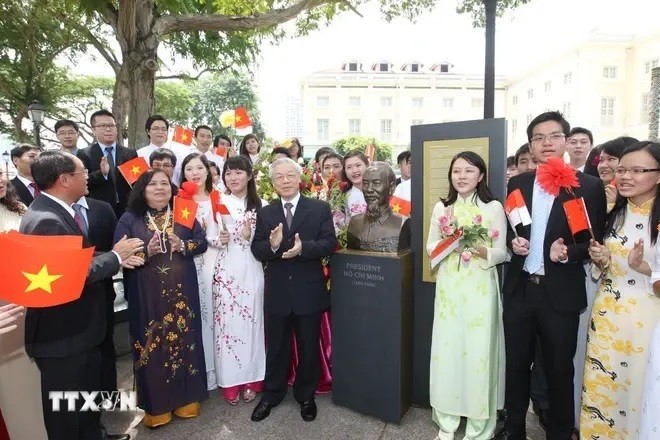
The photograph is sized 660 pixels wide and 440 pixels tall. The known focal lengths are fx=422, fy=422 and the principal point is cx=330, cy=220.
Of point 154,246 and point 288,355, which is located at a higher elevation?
point 154,246

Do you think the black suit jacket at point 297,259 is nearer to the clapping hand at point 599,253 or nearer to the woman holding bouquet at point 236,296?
the woman holding bouquet at point 236,296

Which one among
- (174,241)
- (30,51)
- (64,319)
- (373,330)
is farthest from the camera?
(30,51)

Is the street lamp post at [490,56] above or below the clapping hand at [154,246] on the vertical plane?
above

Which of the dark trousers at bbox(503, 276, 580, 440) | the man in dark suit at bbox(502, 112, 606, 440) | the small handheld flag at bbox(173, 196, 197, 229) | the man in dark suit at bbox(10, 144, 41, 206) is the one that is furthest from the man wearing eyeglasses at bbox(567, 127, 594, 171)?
the man in dark suit at bbox(10, 144, 41, 206)

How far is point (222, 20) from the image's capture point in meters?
7.22

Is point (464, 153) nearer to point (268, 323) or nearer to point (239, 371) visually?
point (268, 323)

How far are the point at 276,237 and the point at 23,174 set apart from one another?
2738 millimetres

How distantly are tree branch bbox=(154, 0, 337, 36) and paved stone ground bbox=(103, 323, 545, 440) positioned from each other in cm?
620

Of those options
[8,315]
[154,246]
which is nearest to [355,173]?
[154,246]

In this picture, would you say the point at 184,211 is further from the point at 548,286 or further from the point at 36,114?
the point at 36,114

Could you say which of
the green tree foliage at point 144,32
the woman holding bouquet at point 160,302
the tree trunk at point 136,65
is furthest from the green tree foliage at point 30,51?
the woman holding bouquet at point 160,302

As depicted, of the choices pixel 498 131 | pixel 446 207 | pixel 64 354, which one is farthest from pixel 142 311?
pixel 498 131

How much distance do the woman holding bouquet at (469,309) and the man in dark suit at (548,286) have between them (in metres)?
0.11

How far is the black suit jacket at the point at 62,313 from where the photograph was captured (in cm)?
214
